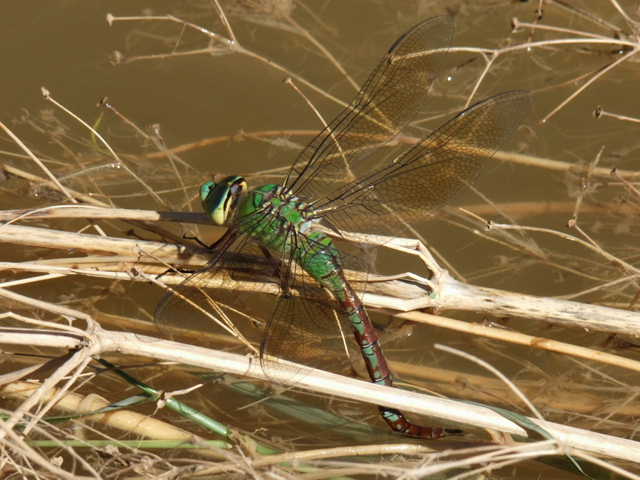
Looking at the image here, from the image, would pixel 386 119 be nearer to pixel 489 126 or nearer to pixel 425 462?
pixel 489 126

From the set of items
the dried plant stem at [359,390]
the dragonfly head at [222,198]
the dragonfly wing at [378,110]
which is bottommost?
the dried plant stem at [359,390]

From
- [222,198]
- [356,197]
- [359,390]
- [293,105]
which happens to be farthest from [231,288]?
[293,105]

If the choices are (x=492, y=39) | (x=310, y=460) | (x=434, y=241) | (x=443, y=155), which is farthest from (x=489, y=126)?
(x=492, y=39)

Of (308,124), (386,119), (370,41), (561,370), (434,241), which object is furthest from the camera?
(370,41)

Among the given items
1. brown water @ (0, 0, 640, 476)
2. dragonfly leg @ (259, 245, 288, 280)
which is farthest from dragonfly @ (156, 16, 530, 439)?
brown water @ (0, 0, 640, 476)

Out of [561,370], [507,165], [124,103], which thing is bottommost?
[561,370]

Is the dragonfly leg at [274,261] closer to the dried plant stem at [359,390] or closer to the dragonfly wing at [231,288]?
the dragonfly wing at [231,288]

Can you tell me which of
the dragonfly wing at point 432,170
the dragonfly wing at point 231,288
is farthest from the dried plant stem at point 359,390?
the dragonfly wing at point 432,170
